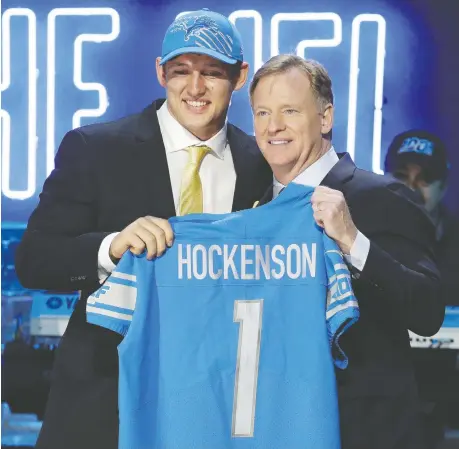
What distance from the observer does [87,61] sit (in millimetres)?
3090

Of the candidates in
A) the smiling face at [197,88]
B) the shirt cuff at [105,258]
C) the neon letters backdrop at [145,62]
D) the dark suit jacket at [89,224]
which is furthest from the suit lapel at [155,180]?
the neon letters backdrop at [145,62]

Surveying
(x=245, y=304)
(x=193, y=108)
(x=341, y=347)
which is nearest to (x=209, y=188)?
(x=193, y=108)

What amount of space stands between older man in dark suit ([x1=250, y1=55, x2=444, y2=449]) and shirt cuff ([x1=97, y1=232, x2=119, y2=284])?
16.8 inches

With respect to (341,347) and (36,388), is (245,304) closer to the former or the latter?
(341,347)

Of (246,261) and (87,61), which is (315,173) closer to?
(246,261)

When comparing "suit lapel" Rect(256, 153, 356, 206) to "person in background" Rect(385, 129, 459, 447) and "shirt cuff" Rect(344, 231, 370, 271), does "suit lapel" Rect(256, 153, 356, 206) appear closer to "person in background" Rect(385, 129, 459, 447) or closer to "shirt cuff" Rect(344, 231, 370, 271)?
"shirt cuff" Rect(344, 231, 370, 271)

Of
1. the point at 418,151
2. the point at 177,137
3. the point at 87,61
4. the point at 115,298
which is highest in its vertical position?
the point at 87,61

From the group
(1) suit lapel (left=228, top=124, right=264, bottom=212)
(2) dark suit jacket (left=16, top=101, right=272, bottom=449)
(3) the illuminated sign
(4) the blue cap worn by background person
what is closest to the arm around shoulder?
(2) dark suit jacket (left=16, top=101, right=272, bottom=449)

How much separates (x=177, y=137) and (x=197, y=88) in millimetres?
149

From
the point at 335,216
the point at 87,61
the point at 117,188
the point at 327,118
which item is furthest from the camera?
the point at 87,61

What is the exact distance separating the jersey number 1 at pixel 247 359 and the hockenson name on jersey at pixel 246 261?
3.0 inches

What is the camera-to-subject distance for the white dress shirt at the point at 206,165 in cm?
215

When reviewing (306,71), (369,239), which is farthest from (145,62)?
(369,239)

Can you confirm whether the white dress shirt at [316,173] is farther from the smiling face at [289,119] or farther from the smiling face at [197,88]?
the smiling face at [197,88]
